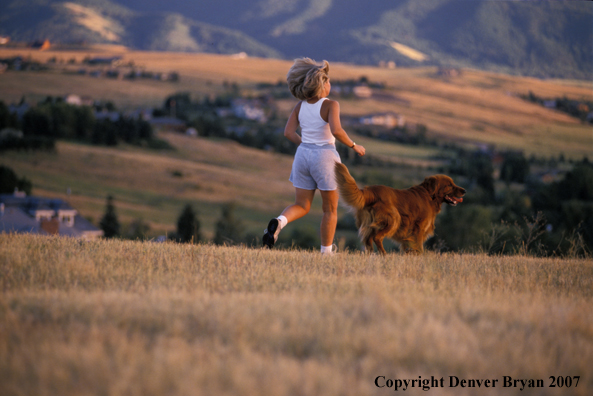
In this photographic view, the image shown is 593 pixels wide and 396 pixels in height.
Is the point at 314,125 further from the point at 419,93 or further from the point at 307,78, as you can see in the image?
the point at 419,93

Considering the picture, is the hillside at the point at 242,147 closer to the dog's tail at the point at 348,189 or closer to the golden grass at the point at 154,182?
the golden grass at the point at 154,182

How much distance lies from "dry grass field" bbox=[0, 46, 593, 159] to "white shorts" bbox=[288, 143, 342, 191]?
9801cm

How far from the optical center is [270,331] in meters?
3.41

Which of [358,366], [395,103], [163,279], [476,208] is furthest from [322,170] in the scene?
[395,103]

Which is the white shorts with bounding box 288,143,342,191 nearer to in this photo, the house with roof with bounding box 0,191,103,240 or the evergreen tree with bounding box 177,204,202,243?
the house with roof with bounding box 0,191,103,240

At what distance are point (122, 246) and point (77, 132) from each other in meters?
90.9

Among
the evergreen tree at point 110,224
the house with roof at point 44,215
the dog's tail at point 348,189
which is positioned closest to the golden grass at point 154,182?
the evergreen tree at point 110,224

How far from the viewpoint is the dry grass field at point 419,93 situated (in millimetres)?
115562

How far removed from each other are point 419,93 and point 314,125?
160 meters

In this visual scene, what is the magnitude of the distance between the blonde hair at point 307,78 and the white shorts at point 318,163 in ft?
2.09

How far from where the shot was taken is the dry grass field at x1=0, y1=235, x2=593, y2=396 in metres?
2.76

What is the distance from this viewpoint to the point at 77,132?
297 feet

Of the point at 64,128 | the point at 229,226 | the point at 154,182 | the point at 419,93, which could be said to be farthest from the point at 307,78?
the point at 419,93

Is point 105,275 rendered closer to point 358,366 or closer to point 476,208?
point 358,366
